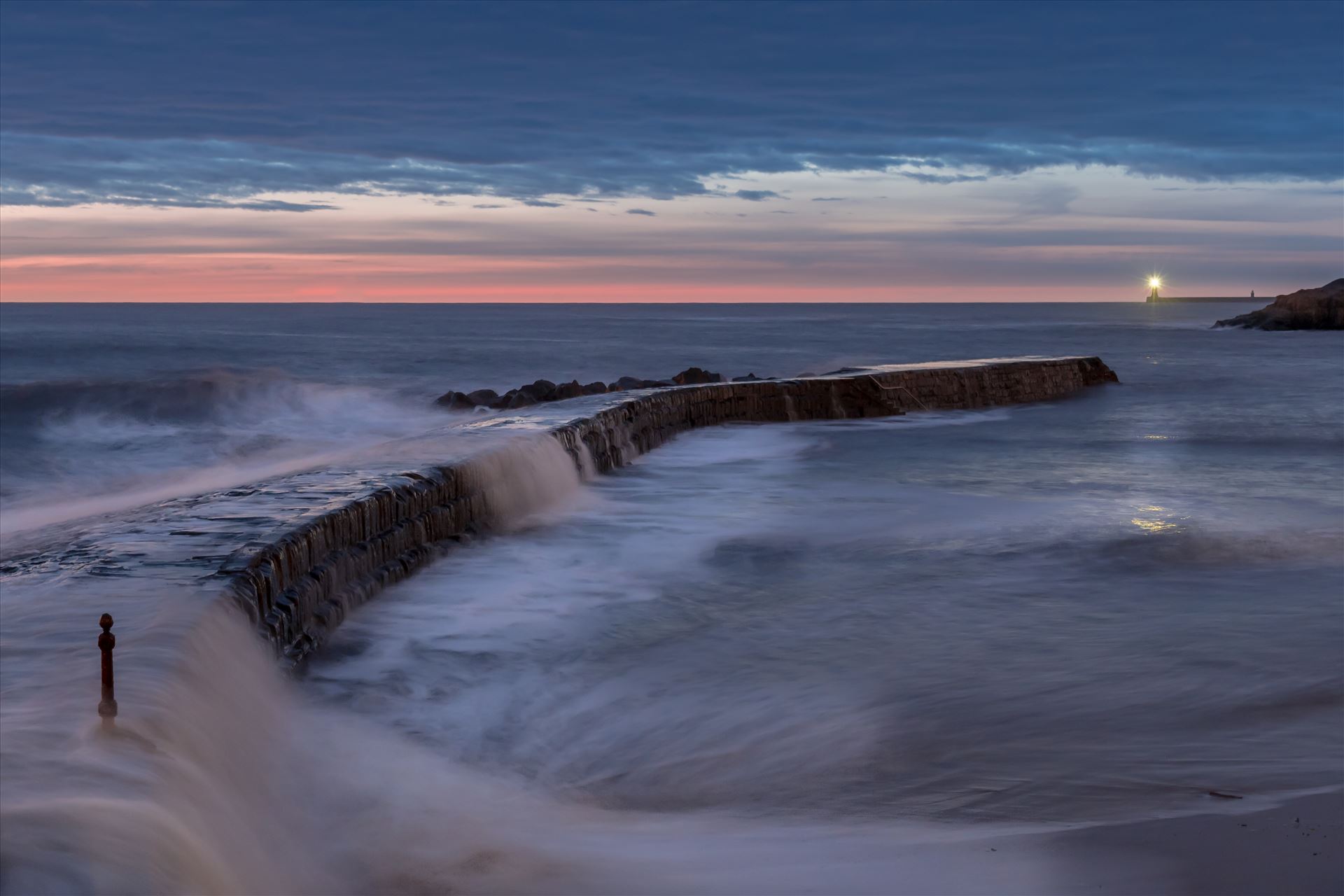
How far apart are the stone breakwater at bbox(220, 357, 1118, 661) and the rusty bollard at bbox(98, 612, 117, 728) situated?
4.80 ft

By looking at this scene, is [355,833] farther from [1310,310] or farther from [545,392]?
[1310,310]

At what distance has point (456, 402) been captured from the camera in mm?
27438

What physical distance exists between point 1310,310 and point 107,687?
77.3 m

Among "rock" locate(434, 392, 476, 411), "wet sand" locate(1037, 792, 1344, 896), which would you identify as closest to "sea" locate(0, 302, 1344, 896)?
"wet sand" locate(1037, 792, 1344, 896)

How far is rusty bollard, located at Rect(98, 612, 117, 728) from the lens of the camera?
141 inches

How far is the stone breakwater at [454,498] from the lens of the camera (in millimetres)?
5957

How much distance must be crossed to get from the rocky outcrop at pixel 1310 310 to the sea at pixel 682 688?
208ft

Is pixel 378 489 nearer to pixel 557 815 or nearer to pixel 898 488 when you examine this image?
pixel 557 815

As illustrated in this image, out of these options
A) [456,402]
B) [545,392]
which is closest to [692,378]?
[545,392]

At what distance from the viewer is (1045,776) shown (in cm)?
465

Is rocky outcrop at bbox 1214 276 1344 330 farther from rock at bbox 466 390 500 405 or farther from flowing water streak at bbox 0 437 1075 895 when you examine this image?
flowing water streak at bbox 0 437 1075 895

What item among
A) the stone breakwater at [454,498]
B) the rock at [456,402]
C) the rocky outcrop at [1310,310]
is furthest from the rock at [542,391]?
the rocky outcrop at [1310,310]

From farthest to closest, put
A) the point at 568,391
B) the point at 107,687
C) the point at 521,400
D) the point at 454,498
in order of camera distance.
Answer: the point at 521,400
the point at 568,391
the point at 454,498
the point at 107,687

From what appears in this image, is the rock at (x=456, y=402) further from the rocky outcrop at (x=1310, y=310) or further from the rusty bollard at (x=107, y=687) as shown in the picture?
the rocky outcrop at (x=1310, y=310)
